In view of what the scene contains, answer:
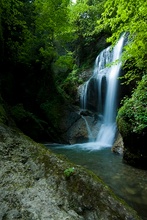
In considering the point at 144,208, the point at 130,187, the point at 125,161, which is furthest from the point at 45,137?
the point at 144,208

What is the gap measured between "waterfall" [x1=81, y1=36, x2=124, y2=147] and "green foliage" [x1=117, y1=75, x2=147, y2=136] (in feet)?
14.4

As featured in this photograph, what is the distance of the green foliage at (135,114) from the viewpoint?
653cm

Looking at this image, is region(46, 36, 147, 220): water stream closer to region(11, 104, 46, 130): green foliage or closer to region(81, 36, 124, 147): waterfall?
region(81, 36, 124, 147): waterfall

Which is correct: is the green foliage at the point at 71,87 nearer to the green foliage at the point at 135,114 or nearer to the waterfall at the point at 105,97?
the waterfall at the point at 105,97

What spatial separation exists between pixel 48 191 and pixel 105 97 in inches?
464

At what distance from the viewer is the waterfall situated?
12503mm

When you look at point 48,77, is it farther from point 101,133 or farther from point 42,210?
point 42,210

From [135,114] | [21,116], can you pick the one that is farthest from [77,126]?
[135,114]

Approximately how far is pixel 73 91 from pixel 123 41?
17.1 feet

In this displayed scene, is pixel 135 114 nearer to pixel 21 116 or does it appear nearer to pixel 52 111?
pixel 21 116

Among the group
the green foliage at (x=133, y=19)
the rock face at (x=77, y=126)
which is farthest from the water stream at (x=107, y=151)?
the green foliage at (x=133, y=19)

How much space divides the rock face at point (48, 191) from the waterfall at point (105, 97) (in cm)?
862

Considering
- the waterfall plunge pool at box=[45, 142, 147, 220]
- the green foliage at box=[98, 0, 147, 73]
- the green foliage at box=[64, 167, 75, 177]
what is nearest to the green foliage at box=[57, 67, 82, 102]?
the waterfall plunge pool at box=[45, 142, 147, 220]

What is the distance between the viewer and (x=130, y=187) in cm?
504
